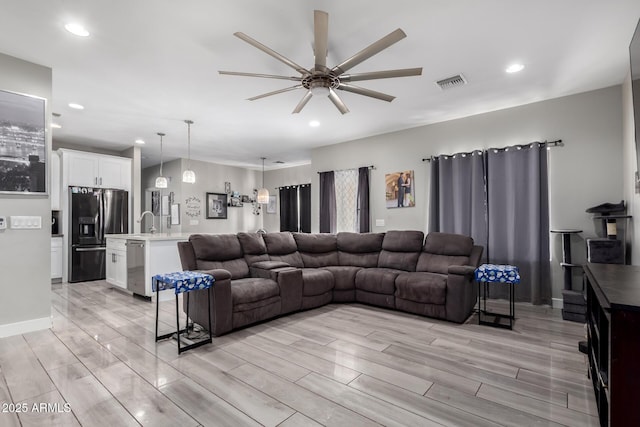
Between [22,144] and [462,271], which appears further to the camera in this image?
[462,271]

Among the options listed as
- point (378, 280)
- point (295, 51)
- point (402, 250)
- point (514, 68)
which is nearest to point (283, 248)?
point (378, 280)

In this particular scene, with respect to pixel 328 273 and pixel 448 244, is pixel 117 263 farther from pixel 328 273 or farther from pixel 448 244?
pixel 448 244

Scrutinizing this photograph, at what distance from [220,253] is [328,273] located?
144 centimetres

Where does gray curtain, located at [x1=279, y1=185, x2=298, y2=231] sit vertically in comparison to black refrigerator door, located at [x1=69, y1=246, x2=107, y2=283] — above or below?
above

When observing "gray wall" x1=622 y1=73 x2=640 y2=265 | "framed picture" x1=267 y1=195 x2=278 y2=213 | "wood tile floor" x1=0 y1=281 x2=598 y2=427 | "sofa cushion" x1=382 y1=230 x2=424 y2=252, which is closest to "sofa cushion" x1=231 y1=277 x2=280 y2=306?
"wood tile floor" x1=0 y1=281 x2=598 y2=427

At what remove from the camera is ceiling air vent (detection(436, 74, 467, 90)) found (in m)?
3.42

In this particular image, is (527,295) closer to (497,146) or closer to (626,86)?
(497,146)

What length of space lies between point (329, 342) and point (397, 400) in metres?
1.02

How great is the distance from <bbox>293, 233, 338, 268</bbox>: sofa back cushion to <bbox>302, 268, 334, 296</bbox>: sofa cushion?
0.51 meters

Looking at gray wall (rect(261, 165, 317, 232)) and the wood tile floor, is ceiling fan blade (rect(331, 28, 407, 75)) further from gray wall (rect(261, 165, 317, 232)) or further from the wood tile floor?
gray wall (rect(261, 165, 317, 232))

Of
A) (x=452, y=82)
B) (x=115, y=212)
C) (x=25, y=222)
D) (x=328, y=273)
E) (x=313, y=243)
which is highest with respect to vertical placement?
(x=452, y=82)

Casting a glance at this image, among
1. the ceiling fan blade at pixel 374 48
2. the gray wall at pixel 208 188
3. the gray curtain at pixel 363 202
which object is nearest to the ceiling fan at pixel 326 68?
the ceiling fan blade at pixel 374 48

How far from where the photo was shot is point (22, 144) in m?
3.06

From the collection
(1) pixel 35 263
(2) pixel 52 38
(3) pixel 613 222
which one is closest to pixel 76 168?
(1) pixel 35 263
